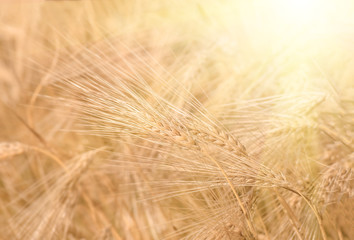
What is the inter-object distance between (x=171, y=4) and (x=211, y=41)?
36cm

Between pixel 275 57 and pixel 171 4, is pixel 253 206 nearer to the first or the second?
pixel 275 57

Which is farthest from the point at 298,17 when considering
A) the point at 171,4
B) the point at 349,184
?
the point at 171,4

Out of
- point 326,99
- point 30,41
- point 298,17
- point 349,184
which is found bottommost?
point 349,184

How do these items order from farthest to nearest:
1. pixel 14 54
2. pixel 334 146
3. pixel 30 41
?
pixel 14 54, pixel 30 41, pixel 334 146

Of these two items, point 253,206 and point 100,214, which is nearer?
point 253,206

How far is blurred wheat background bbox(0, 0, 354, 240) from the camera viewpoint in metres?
0.67

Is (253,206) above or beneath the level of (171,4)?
beneath

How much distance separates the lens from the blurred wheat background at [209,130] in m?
0.67

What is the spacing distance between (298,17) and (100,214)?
78 centimetres

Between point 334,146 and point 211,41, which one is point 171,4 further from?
point 334,146

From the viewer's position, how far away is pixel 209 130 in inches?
26.2

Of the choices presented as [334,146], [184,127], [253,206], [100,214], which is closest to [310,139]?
[334,146]

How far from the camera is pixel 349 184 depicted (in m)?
0.69

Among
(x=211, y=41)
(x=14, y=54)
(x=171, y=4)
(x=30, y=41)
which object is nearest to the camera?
(x=211, y=41)
